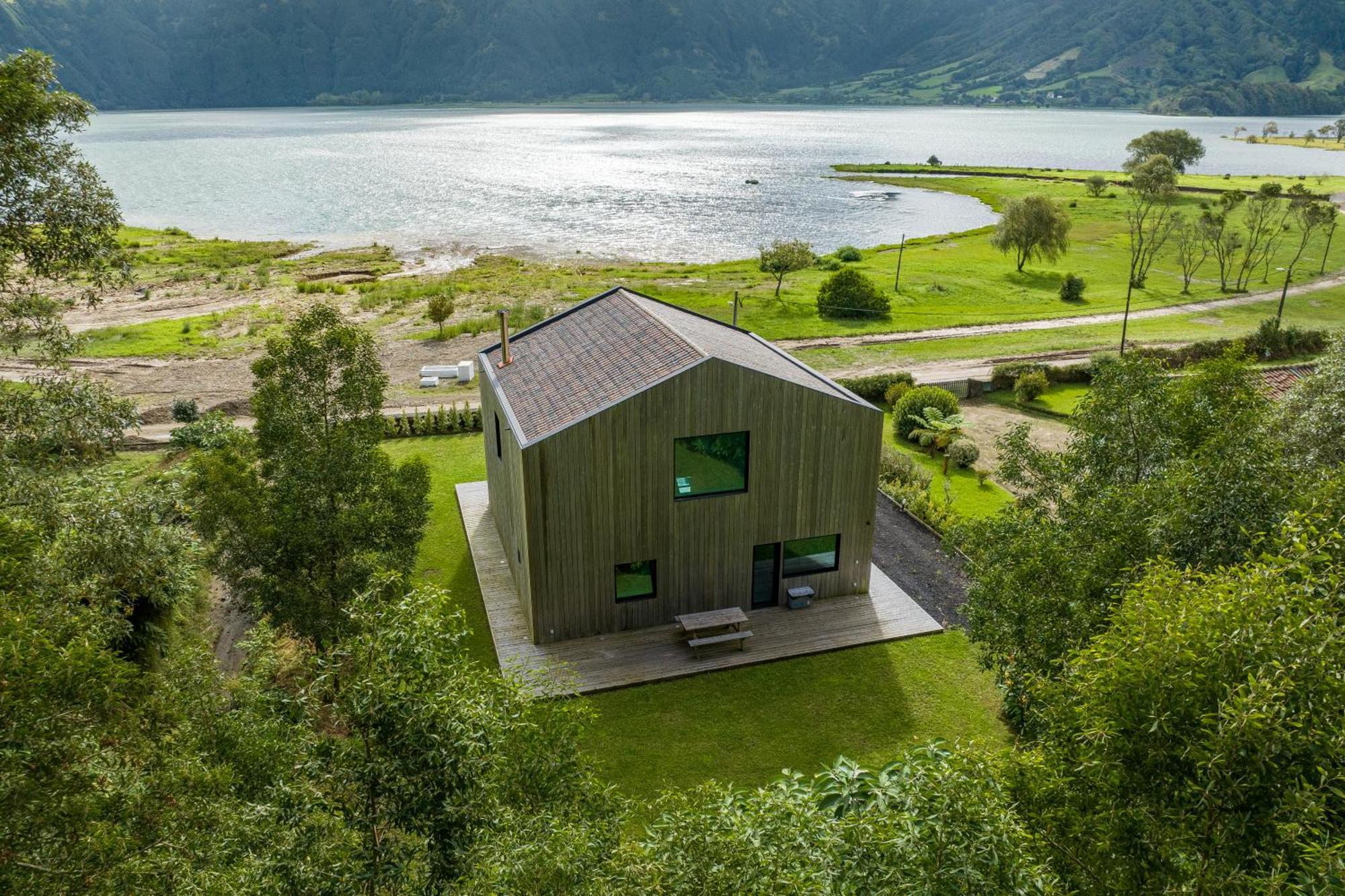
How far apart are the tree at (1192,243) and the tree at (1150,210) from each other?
1064 millimetres

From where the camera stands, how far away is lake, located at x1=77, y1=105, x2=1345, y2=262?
9325cm

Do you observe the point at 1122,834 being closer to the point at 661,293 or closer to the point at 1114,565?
the point at 1114,565

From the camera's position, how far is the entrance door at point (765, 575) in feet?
69.4

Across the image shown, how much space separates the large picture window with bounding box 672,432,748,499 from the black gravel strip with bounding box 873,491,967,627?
4626mm

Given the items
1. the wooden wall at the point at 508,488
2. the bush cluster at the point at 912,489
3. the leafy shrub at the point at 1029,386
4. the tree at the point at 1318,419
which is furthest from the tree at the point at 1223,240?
the wooden wall at the point at 508,488

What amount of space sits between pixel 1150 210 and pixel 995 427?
70340 millimetres

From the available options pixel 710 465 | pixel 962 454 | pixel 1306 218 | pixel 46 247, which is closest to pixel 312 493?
pixel 46 247

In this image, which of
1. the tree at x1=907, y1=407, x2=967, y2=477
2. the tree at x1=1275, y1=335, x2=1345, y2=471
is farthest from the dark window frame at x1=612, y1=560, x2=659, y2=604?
the tree at x1=907, y1=407, x2=967, y2=477

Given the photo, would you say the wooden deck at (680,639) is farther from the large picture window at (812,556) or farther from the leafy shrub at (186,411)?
the leafy shrub at (186,411)

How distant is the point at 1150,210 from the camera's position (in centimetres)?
9069

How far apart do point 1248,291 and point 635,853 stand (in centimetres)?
7208

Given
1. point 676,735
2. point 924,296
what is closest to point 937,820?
point 676,735

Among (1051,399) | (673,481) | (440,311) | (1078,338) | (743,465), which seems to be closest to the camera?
(673,481)

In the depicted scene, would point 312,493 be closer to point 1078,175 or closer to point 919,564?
point 919,564
